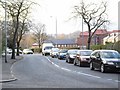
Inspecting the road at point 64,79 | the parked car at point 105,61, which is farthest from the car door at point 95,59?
the road at point 64,79

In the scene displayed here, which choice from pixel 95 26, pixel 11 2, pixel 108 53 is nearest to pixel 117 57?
pixel 108 53

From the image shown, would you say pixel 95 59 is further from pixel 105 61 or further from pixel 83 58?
pixel 83 58

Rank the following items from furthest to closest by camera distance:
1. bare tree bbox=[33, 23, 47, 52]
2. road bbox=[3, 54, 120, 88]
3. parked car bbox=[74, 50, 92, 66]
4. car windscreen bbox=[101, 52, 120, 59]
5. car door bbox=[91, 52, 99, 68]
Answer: bare tree bbox=[33, 23, 47, 52], parked car bbox=[74, 50, 92, 66], car door bbox=[91, 52, 99, 68], car windscreen bbox=[101, 52, 120, 59], road bbox=[3, 54, 120, 88]

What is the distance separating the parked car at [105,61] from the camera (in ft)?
76.9

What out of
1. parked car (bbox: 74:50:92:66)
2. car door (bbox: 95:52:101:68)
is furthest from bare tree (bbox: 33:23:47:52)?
car door (bbox: 95:52:101:68)

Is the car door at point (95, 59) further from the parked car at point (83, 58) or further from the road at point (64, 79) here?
the parked car at point (83, 58)

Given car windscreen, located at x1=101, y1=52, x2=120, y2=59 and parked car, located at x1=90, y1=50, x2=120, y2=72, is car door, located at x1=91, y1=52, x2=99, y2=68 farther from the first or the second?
car windscreen, located at x1=101, y1=52, x2=120, y2=59

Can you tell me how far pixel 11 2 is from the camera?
33500 millimetres

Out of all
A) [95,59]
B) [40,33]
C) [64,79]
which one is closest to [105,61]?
[95,59]

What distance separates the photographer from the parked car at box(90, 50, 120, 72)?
2343 centimetres

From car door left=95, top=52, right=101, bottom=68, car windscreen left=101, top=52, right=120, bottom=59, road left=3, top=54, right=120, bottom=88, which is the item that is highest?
car windscreen left=101, top=52, right=120, bottom=59

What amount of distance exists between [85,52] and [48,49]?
43.5m

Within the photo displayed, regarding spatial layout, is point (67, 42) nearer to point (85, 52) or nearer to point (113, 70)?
point (85, 52)

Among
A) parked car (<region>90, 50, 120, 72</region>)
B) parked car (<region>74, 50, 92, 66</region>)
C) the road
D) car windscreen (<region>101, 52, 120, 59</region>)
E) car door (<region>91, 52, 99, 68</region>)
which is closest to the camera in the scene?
the road
